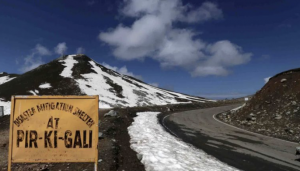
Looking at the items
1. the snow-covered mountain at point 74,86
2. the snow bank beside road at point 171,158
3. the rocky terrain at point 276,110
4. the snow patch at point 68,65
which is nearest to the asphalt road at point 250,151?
the snow bank beside road at point 171,158

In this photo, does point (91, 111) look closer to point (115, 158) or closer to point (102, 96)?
point (115, 158)

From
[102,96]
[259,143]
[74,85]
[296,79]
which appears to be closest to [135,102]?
[102,96]

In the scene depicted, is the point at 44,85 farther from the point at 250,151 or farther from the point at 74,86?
the point at 250,151

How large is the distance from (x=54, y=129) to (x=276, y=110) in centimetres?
2249

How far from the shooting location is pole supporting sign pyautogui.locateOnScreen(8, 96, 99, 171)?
5828mm

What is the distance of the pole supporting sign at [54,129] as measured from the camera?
5828mm

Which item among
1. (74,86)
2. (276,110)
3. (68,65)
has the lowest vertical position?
(276,110)

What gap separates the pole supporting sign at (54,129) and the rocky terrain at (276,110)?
15735mm

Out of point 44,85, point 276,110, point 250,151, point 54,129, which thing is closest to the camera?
point 54,129

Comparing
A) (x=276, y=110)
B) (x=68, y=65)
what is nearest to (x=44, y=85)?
(x=68, y=65)

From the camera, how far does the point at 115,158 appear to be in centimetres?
898

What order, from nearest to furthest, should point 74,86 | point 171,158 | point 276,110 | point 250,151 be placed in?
point 171,158 < point 250,151 < point 276,110 < point 74,86

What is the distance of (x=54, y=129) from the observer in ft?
19.5

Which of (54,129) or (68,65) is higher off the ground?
(68,65)
